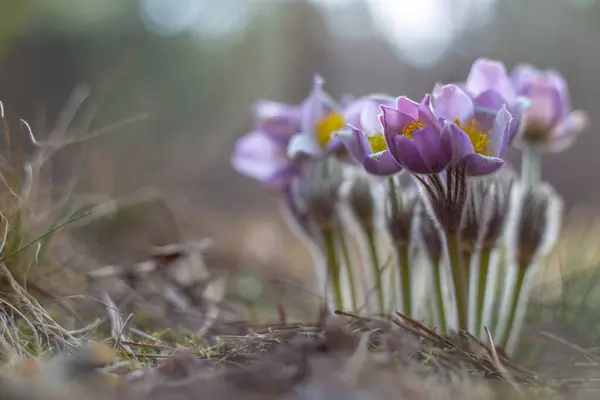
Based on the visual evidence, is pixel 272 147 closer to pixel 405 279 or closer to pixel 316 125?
pixel 316 125

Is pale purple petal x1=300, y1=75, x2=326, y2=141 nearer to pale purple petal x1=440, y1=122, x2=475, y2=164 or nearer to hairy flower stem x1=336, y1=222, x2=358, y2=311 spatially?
hairy flower stem x1=336, y1=222, x2=358, y2=311

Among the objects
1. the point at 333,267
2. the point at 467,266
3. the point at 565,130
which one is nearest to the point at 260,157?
the point at 333,267

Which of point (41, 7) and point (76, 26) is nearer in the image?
point (41, 7)

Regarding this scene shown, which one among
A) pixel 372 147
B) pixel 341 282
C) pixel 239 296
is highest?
pixel 372 147

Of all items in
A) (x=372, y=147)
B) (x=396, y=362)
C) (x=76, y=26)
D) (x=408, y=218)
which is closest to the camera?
(x=396, y=362)

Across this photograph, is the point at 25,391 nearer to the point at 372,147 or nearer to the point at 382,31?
the point at 372,147

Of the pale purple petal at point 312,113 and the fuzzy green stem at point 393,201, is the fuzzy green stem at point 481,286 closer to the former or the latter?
the fuzzy green stem at point 393,201

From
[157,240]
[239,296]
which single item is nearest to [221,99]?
[157,240]
